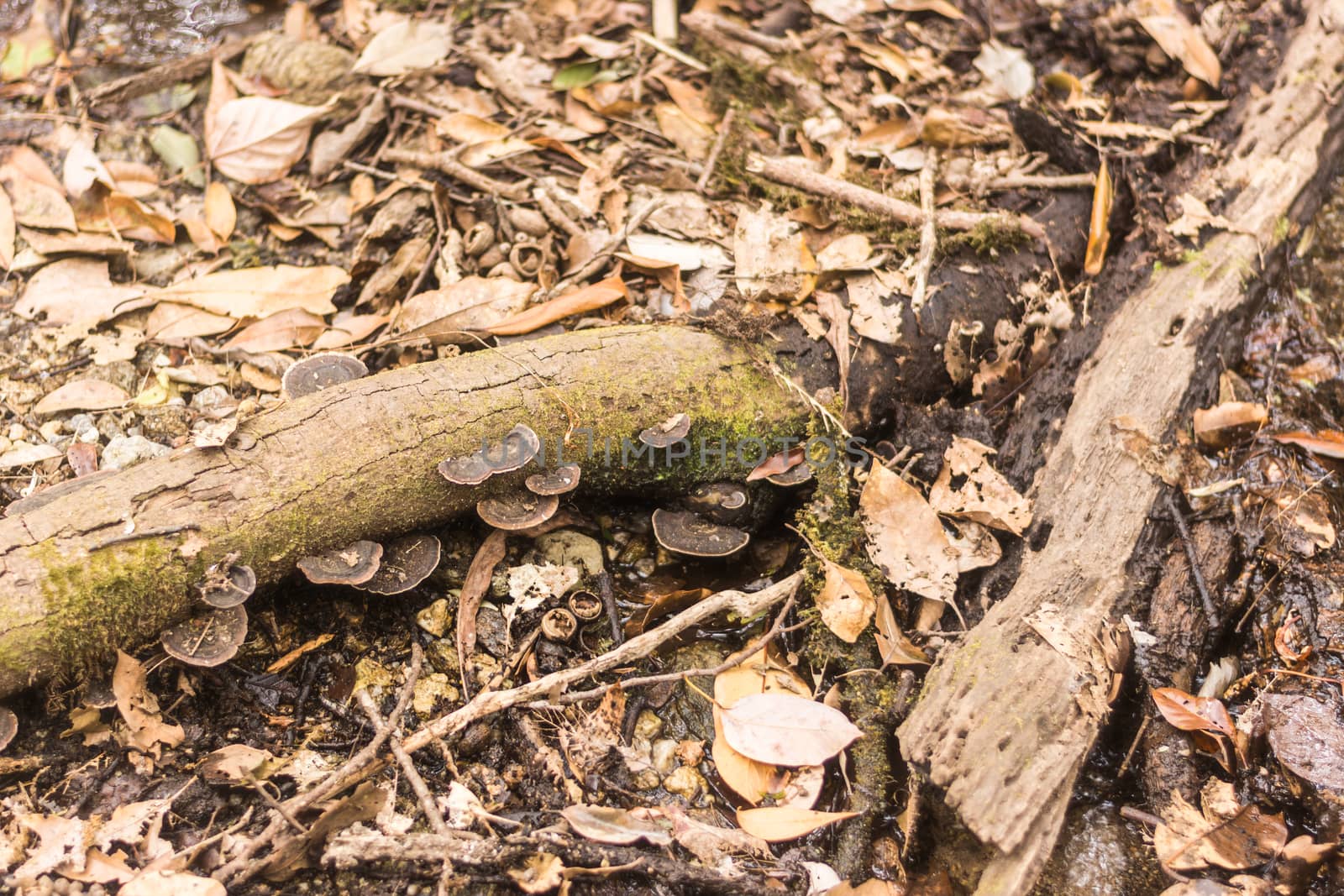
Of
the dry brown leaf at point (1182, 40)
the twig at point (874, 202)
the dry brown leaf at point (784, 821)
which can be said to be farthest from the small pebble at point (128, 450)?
the dry brown leaf at point (1182, 40)

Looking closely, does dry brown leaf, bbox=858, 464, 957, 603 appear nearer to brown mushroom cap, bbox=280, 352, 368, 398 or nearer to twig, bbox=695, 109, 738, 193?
twig, bbox=695, 109, 738, 193

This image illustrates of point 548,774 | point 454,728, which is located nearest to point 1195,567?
point 548,774

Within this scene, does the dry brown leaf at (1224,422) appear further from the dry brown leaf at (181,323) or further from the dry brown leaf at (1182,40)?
the dry brown leaf at (181,323)

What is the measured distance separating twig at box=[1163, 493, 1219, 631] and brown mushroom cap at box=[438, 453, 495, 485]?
9.67 ft

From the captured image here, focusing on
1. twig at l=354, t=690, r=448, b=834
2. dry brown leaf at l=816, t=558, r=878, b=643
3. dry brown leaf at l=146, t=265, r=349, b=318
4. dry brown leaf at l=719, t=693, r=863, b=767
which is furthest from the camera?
dry brown leaf at l=146, t=265, r=349, b=318

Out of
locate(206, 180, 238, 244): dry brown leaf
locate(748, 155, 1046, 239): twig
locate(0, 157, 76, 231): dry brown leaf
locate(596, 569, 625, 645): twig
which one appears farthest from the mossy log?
locate(0, 157, 76, 231): dry brown leaf

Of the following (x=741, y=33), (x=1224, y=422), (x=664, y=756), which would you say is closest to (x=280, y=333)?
(x=664, y=756)

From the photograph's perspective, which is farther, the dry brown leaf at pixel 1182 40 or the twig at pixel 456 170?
the dry brown leaf at pixel 1182 40

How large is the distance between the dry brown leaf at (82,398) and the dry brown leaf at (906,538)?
356 centimetres

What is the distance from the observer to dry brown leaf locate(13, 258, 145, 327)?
4.44 meters

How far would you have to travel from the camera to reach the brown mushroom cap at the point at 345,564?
3.18 m

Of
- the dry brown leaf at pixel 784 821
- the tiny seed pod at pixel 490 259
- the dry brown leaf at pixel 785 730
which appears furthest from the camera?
the tiny seed pod at pixel 490 259

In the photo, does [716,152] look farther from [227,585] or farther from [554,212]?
[227,585]

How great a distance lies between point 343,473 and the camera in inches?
127
